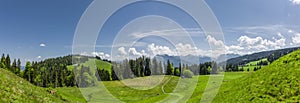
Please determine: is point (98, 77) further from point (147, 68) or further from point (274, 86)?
point (274, 86)

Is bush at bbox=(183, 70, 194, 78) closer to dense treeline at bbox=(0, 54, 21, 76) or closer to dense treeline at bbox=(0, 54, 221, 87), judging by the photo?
dense treeline at bbox=(0, 54, 221, 87)

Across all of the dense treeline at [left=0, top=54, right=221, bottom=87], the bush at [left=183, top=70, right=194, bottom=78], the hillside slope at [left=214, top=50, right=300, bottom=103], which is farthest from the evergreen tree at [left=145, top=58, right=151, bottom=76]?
the hillside slope at [left=214, top=50, right=300, bottom=103]

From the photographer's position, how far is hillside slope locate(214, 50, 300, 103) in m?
31.0

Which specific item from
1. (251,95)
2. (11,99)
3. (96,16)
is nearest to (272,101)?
(251,95)

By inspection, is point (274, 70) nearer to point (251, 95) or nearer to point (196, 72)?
point (251, 95)

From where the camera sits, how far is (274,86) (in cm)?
3350

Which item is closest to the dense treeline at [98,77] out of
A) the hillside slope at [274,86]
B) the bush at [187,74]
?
the bush at [187,74]

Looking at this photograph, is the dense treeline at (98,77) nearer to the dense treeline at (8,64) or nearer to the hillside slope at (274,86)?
the dense treeline at (8,64)

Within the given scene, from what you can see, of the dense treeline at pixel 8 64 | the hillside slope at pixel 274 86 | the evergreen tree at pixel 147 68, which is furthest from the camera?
the evergreen tree at pixel 147 68

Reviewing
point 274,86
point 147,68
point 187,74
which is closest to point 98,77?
point 147,68

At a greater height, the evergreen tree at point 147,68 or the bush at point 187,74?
the evergreen tree at point 147,68

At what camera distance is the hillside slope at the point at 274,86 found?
31.0m

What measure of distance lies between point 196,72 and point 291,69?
518ft

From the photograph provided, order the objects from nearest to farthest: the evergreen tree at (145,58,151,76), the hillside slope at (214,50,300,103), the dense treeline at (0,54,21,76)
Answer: the hillside slope at (214,50,300,103) < the dense treeline at (0,54,21,76) < the evergreen tree at (145,58,151,76)
